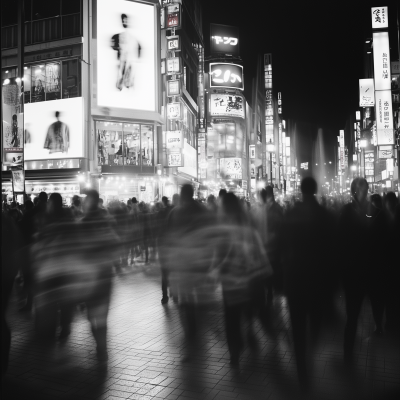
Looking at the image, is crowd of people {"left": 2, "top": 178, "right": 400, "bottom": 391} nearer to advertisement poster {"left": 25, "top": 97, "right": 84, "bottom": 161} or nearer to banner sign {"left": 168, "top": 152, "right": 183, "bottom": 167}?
advertisement poster {"left": 25, "top": 97, "right": 84, "bottom": 161}

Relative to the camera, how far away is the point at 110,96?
100 ft

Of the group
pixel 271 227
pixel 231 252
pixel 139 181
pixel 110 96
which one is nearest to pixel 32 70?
pixel 110 96

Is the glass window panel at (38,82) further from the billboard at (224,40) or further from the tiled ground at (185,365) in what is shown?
the billboard at (224,40)

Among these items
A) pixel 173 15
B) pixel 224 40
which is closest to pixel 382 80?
pixel 173 15

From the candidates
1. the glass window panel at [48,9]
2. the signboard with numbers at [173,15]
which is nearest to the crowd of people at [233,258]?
the glass window panel at [48,9]

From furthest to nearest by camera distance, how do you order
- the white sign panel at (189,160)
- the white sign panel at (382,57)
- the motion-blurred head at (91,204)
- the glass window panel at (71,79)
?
the white sign panel at (189,160) < the glass window panel at (71,79) < the white sign panel at (382,57) < the motion-blurred head at (91,204)

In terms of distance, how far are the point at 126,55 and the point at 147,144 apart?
657cm

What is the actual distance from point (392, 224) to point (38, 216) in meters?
6.86

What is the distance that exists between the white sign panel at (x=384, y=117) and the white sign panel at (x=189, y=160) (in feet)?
57.7

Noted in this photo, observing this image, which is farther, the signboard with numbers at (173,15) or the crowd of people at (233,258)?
the signboard with numbers at (173,15)

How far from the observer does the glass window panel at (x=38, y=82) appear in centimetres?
3036

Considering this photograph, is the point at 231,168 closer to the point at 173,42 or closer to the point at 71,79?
the point at 173,42

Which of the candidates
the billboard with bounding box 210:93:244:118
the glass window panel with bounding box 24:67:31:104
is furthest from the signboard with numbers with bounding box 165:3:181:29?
the billboard with bounding box 210:93:244:118

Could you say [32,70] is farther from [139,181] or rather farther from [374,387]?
[374,387]
